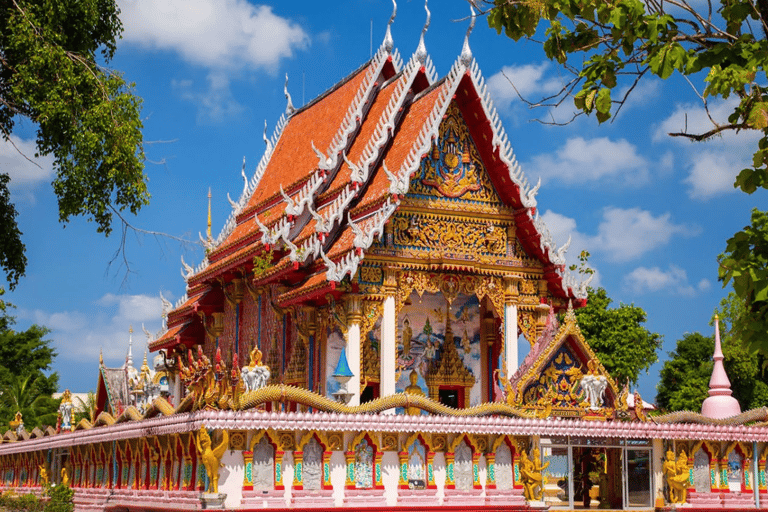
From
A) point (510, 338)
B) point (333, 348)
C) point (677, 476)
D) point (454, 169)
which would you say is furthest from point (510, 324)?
point (677, 476)

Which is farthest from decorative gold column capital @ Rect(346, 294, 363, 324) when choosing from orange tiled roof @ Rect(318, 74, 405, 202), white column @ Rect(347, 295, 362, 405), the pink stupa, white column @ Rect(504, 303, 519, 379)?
the pink stupa

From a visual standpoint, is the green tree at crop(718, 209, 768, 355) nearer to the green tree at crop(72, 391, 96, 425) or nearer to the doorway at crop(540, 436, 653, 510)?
the doorway at crop(540, 436, 653, 510)

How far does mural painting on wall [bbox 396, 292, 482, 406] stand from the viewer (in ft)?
77.3

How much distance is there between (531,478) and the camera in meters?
18.2

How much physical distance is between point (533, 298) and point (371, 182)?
4.18m

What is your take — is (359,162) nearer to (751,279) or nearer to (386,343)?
(386,343)

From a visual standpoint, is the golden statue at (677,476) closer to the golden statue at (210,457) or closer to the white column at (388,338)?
the white column at (388,338)

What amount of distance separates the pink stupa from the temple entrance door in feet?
8.60

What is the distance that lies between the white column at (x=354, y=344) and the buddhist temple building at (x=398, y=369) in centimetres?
5

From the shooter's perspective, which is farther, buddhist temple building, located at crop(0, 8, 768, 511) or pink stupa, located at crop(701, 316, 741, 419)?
pink stupa, located at crop(701, 316, 741, 419)

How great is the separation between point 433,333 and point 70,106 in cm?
1049

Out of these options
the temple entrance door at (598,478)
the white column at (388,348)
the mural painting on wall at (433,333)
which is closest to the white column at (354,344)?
the white column at (388,348)

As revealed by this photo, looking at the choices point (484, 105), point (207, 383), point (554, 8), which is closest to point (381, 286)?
point (484, 105)

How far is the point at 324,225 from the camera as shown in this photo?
21469mm
